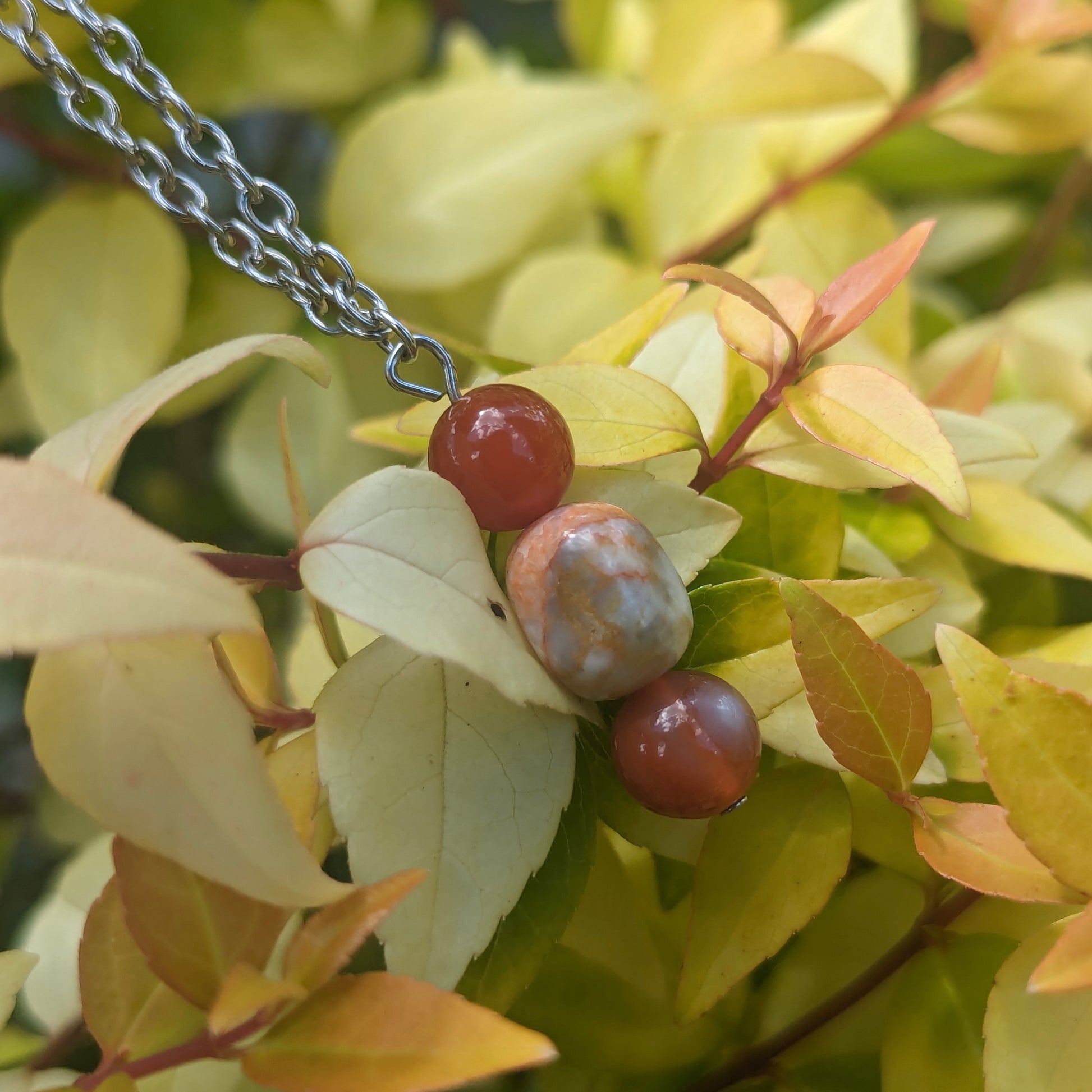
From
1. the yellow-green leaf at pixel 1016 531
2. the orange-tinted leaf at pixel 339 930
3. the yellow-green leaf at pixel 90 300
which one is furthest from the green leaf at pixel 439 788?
the yellow-green leaf at pixel 90 300

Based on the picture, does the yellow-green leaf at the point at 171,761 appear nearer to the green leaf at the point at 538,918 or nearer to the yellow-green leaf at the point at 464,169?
the green leaf at the point at 538,918

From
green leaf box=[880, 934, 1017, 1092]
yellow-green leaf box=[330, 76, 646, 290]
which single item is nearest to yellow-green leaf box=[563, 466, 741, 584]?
green leaf box=[880, 934, 1017, 1092]

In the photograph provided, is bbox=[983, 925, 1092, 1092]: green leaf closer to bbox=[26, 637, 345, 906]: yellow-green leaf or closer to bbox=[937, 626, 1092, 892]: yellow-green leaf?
bbox=[937, 626, 1092, 892]: yellow-green leaf

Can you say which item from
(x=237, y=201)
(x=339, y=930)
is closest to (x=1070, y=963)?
(x=339, y=930)

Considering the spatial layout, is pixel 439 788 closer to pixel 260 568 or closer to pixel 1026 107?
pixel 260 568

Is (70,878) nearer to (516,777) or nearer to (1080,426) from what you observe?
(516,777)
